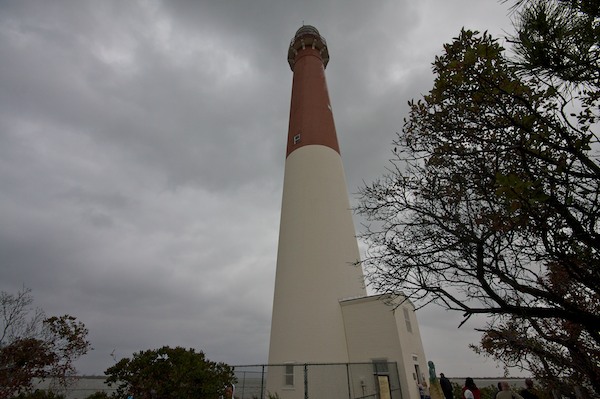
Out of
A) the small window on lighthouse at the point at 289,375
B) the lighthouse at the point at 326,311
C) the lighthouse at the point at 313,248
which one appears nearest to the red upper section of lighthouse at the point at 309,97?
the lighthouse at the point at 313,248

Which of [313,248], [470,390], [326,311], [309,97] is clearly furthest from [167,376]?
[309,97]

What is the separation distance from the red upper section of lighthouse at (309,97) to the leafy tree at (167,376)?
32.5 ft

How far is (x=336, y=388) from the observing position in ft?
33.4

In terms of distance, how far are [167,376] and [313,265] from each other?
5.91 meters

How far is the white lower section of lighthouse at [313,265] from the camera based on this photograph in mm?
11336

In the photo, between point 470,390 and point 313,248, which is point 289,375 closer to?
point 313,248

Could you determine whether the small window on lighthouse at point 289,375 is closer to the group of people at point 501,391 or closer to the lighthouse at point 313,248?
the lighthouse at point 313,248

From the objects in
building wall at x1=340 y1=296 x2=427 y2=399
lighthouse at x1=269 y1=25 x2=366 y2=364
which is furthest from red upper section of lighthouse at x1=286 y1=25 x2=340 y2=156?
building wall at x1=340 y1=296 x2=427 y2=399

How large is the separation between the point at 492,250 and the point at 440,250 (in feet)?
2.10

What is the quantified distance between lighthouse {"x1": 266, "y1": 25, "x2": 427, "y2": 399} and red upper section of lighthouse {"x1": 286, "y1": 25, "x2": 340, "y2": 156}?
0.39 m

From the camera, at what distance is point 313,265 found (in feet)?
40.0

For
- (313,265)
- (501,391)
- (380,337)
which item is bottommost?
(501,391)

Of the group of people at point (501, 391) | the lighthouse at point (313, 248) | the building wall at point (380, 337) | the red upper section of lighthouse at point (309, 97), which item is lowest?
the group of people at point (501, 391)

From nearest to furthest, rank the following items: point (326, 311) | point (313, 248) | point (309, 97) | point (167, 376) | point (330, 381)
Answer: point (167, 376), point (330, 381), point (326, 311), point (313, 248), point (309, 97)
